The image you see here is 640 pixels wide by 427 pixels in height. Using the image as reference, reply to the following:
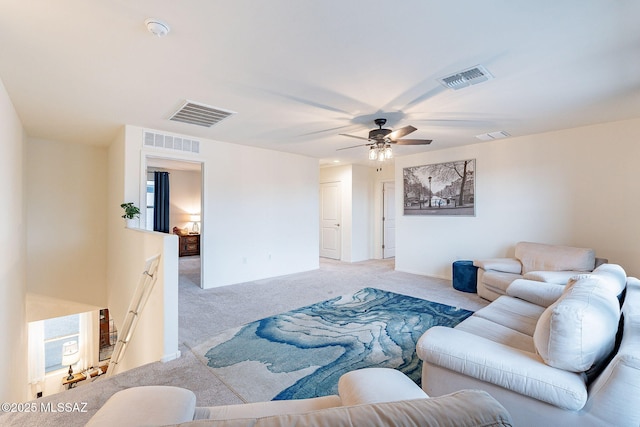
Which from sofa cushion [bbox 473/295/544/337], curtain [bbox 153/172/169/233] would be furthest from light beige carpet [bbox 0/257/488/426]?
curtain [bbox 153/172/169/233]

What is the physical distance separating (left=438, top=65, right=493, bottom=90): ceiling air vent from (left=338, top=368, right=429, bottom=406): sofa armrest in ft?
8.21

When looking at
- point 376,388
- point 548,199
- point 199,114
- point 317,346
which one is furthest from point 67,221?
point 548,199

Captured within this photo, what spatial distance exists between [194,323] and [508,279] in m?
3.99

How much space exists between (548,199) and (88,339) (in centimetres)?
975

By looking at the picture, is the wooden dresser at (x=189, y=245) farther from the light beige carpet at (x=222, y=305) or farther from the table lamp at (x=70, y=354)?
the table lamp at (x=70, y=354)

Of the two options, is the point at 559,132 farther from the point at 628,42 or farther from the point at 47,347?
the point at 47,347

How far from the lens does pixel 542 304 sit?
2.66 metres

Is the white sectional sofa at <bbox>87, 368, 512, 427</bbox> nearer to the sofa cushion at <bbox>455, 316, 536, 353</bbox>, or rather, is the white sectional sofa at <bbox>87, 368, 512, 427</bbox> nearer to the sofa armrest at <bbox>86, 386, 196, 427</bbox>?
the sofa armrest at <bbox>86, 386, 196, 427</bbox>

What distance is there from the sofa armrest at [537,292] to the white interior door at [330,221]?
16.6 ft

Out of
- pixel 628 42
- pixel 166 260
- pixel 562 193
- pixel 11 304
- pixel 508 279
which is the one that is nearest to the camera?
pixel 628 42

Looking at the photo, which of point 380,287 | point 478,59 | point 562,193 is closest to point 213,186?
point 380,287

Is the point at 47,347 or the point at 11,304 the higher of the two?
the point at 11,304

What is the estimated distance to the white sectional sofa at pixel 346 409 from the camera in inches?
23.5

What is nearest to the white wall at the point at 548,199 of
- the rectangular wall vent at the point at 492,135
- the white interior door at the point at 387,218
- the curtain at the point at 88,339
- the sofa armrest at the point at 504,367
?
the rectangular wall vent at the point at 492,135
